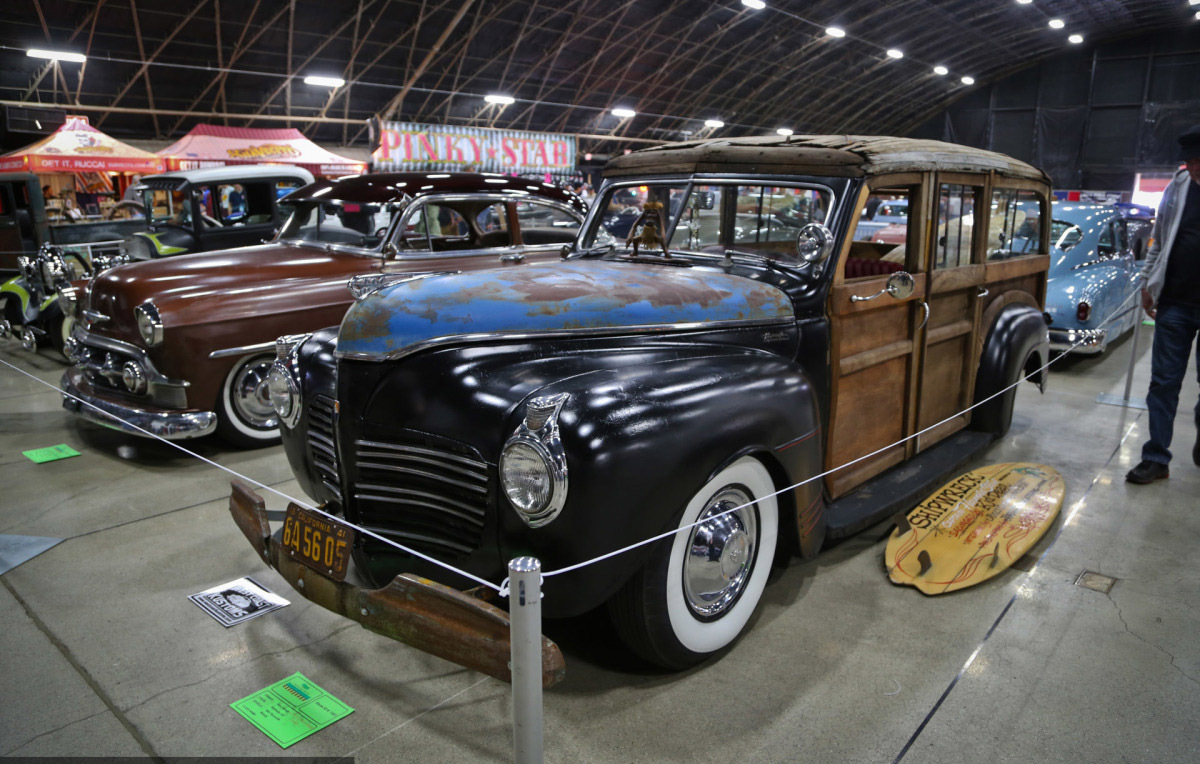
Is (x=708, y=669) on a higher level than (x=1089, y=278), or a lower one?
lower

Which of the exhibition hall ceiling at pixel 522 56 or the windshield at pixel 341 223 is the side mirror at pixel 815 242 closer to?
the windshield at pixel 341 223

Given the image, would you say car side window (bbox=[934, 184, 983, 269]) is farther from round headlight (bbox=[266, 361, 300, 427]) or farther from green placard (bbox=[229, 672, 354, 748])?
green placard (bbox=[229, 672, 354, 748])

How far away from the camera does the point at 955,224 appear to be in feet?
12.0

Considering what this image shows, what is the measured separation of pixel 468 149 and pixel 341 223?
15.3m

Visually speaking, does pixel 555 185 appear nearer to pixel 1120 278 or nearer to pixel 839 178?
pixel 839 178

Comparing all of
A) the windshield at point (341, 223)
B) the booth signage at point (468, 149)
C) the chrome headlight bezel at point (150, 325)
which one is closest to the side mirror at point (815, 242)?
the windshield at point (341, 223)

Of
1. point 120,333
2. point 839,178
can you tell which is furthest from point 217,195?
point 839,178

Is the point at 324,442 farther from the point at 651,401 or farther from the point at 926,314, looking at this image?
the point at 926,314

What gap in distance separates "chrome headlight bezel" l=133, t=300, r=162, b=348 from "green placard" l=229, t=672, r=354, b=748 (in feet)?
8.82

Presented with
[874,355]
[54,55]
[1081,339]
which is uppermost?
[54,55]

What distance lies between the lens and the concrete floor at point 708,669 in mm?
2195

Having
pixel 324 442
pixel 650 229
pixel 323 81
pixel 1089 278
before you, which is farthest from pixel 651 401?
pixel 323 81

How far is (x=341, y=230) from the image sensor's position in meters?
5.55

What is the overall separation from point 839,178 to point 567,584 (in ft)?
6.33
